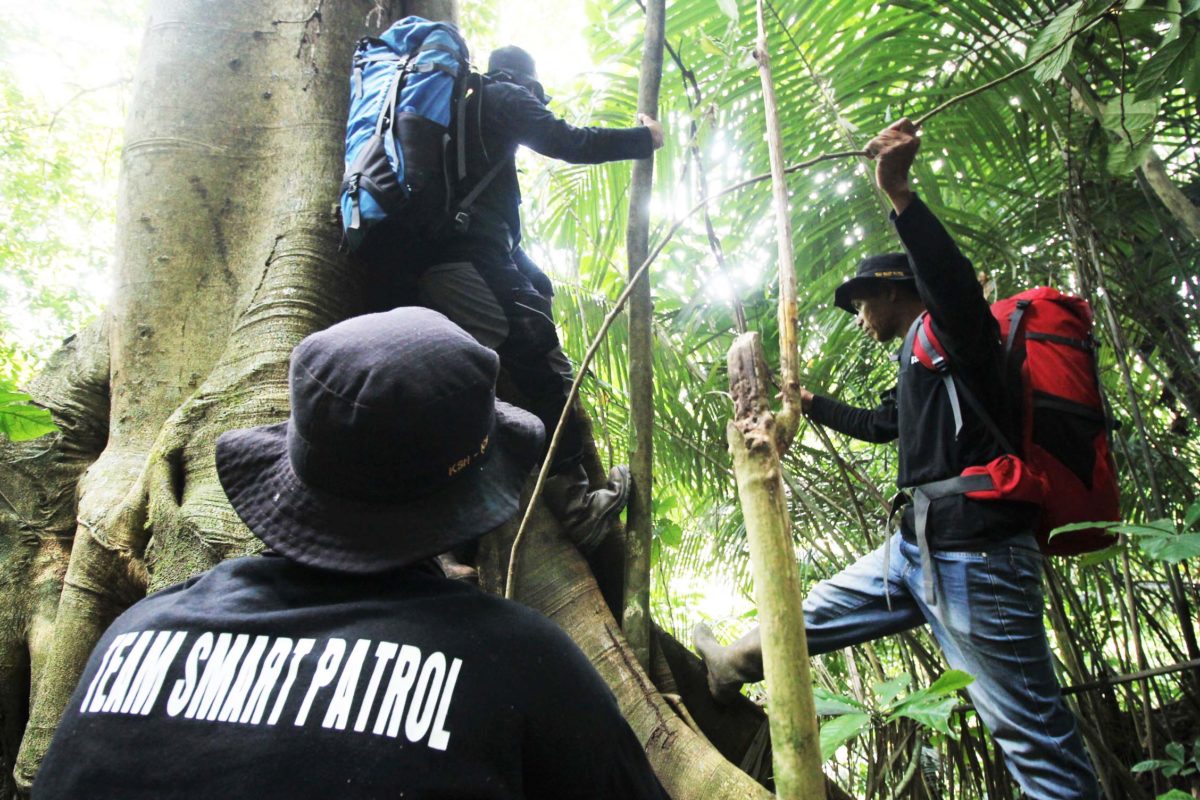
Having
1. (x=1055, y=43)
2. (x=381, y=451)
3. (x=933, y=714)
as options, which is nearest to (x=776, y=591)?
(x=381, y=451)

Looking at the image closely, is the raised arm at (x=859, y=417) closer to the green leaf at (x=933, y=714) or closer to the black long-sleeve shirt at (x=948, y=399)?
the black long-sleeve shirt at (x=948, y=399)

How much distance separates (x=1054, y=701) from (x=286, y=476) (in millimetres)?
1838

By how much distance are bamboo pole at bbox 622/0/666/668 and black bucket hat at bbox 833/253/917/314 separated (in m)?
0.70

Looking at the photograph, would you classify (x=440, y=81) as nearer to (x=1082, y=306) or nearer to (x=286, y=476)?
(x=286, y=476)

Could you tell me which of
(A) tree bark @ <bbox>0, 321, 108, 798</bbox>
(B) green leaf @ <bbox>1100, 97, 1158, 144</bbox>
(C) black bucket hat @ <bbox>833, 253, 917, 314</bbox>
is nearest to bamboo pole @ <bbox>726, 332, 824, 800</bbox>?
(C) black bucket hat @ <bbox>833, 253, 917, 314</bbox>

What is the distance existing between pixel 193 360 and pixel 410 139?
2.81 feet

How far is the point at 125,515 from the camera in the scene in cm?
186

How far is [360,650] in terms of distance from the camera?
80cm

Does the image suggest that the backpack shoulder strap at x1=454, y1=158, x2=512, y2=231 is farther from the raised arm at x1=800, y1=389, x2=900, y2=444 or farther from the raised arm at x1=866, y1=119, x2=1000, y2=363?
the raised arm at x1=800, y1=389, x2=900, y2=444

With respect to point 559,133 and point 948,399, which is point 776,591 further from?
point 559,133

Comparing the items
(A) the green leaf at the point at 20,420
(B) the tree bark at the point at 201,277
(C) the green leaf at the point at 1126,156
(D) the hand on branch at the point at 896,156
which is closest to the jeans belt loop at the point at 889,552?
(D) the hand on branch at the point at 896,156

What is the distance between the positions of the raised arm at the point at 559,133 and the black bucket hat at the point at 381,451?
1.42 metres

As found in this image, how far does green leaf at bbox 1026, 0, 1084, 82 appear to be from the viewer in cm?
177

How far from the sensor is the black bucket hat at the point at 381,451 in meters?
0.84
